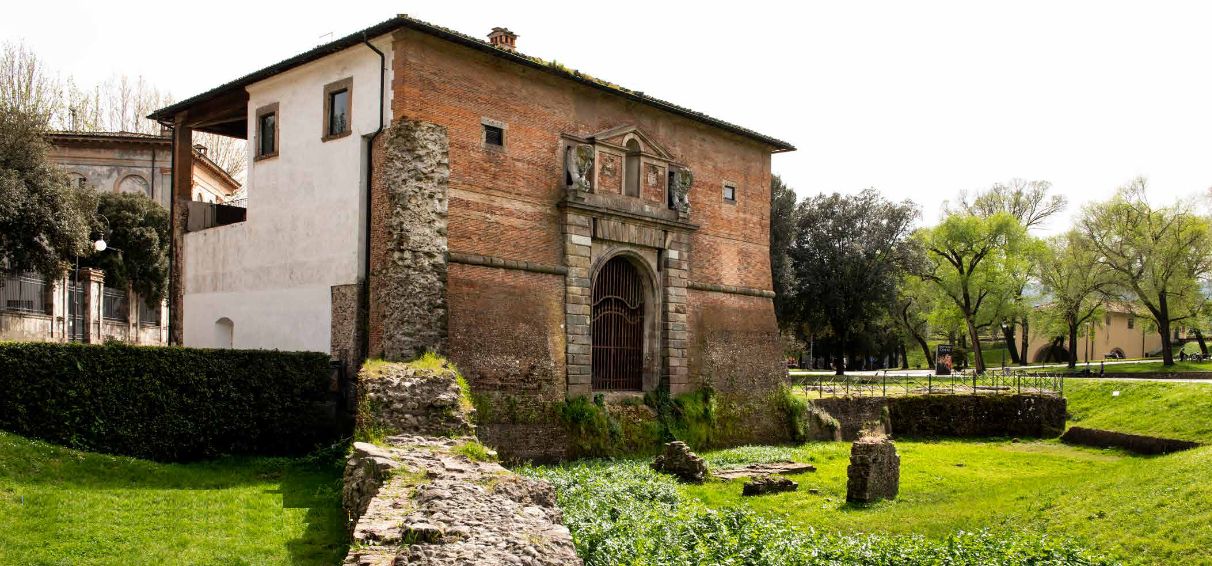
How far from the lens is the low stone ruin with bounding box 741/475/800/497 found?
17.3m

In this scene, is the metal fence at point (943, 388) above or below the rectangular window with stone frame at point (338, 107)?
below

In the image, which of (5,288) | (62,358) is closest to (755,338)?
(62,358)

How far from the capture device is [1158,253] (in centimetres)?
4281

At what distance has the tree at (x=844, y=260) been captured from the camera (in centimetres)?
4691

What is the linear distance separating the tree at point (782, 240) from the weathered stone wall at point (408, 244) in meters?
28.7

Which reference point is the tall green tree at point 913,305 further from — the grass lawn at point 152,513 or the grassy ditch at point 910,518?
the grass lawn at point 152,513

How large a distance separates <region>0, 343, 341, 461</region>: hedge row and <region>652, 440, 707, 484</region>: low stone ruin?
6509 mm

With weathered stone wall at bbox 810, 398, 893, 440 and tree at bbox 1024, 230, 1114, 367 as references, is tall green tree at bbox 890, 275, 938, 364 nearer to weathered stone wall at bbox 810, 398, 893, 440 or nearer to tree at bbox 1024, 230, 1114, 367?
tree at bbox 1024, 230, 1114, 367

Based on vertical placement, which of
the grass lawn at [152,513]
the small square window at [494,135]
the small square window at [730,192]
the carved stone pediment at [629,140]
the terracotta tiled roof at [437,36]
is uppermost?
the terracotta tiled roof at [437,36]

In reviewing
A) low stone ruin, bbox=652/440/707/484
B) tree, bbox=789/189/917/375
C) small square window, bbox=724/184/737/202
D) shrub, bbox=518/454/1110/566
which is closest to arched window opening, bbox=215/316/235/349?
low stone ruin, bbox=652/440/707/484

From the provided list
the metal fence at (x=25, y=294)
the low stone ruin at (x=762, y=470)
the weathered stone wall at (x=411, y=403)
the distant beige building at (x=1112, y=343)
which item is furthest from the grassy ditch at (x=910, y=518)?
the distant beige building at (x=1112, y=343)

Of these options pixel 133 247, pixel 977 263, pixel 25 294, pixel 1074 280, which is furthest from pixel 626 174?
pixel 1074 280

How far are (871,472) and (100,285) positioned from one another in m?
24.5

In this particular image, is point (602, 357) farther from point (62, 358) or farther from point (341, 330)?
point (62, 358)
